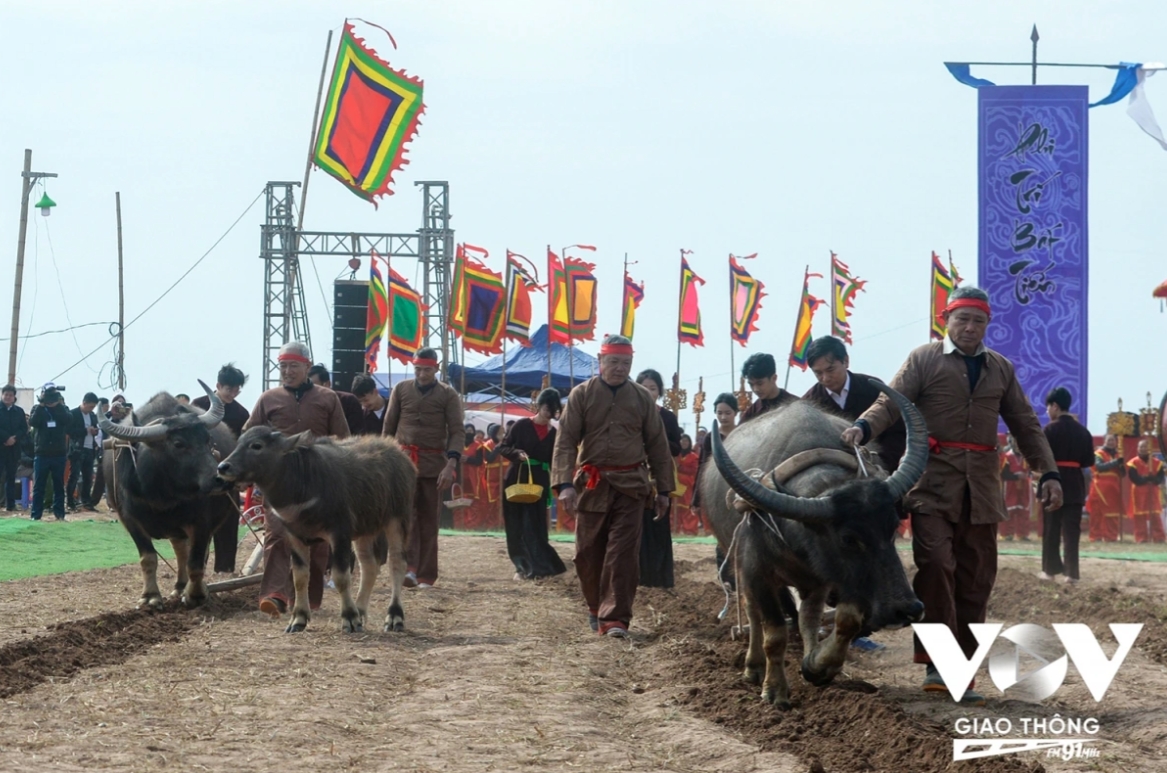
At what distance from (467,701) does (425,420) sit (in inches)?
254

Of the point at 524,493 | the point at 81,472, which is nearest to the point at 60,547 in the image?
the point at 524,493

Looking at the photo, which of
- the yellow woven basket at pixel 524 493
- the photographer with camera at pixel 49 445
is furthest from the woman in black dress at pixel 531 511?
the photographer with camera at pixel 49 445

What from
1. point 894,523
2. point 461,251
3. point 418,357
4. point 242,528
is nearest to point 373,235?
point 461,251

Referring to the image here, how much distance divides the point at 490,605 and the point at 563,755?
6.41m

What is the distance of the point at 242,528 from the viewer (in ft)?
72.4

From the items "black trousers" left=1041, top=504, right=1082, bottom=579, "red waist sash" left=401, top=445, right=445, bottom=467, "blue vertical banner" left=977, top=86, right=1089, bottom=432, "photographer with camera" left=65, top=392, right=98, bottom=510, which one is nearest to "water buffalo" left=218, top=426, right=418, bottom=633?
"red waist sash" left=401, top=445, right=445, bottom=467

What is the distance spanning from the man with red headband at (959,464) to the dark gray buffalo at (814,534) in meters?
0.45

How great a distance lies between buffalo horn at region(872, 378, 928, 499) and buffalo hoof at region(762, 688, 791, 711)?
1184mm

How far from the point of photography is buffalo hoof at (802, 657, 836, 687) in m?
6.97

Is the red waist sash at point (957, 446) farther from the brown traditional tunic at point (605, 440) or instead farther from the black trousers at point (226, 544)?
the black trousers at point (226, 544)

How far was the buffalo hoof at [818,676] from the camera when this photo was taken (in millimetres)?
6973

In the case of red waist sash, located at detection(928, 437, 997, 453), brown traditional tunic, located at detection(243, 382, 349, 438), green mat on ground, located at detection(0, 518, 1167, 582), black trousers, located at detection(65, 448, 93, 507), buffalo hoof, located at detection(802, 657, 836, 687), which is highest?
brown traditional tunic, located at detection(243, 382, 349, 438)

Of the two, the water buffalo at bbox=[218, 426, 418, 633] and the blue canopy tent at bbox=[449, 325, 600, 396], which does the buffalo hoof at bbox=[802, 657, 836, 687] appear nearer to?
the water buffalo at bbox=[218, 426, 418, 633]

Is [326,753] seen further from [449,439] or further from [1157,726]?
[449,439]
